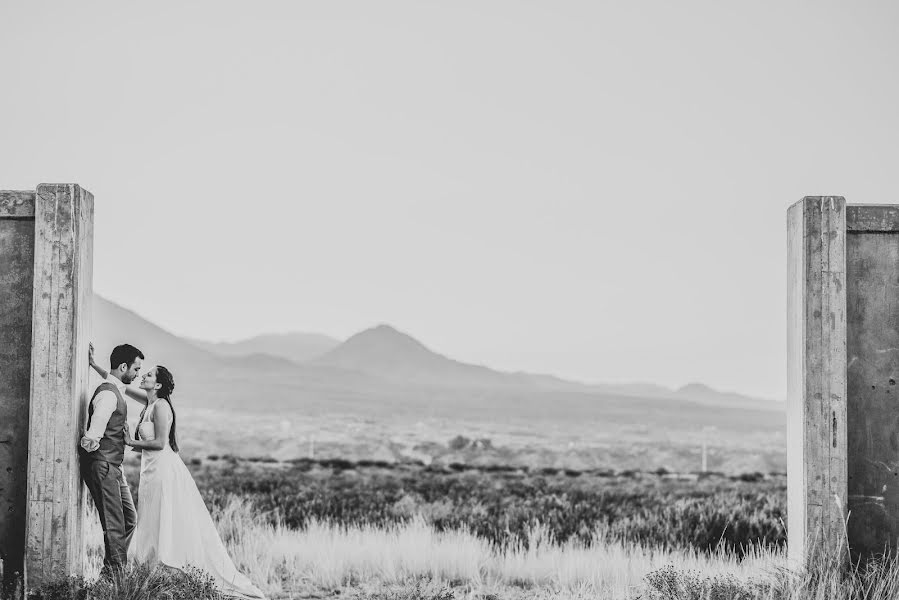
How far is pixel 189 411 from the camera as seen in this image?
139125 mm

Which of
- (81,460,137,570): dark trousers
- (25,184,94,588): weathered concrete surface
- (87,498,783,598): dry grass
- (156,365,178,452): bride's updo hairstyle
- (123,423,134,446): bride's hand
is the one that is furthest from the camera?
(87,498,783,598): dry grass

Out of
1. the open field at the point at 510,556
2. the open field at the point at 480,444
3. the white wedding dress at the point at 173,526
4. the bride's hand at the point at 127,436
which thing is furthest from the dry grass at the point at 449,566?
the open field at the point at 480,444

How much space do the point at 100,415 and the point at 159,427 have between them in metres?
0.94

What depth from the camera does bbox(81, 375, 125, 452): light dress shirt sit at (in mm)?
7946

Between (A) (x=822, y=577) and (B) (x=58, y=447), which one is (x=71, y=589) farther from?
(A) (x=822, y=577)

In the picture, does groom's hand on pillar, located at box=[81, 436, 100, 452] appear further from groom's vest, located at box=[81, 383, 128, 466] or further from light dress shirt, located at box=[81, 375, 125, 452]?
groom's vest, located at box=[81, 383, 128, 466]

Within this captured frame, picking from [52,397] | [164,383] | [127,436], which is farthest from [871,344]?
[52,397]

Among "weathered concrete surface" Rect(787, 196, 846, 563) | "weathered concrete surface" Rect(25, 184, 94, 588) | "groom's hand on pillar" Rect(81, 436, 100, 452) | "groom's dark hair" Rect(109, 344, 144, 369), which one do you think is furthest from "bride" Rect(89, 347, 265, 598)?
"weathered concrete surface" Rect(787, 196, 846, 563)

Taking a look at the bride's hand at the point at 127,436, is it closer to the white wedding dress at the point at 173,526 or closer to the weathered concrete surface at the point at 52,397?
→ the white wedding dress at the point at 173,526

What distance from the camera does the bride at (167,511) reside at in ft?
28.8

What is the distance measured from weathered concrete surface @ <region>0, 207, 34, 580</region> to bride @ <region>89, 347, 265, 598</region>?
3.49ft

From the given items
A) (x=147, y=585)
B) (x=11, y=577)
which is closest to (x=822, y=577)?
(x=147, y=585)

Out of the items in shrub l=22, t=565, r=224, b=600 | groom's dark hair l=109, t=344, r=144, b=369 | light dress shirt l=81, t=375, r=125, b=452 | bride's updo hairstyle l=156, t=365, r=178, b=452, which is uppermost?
groom's dark hair l=109, t=344, r=144, b=369

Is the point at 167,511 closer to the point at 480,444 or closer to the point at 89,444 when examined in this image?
the point at 89,444
